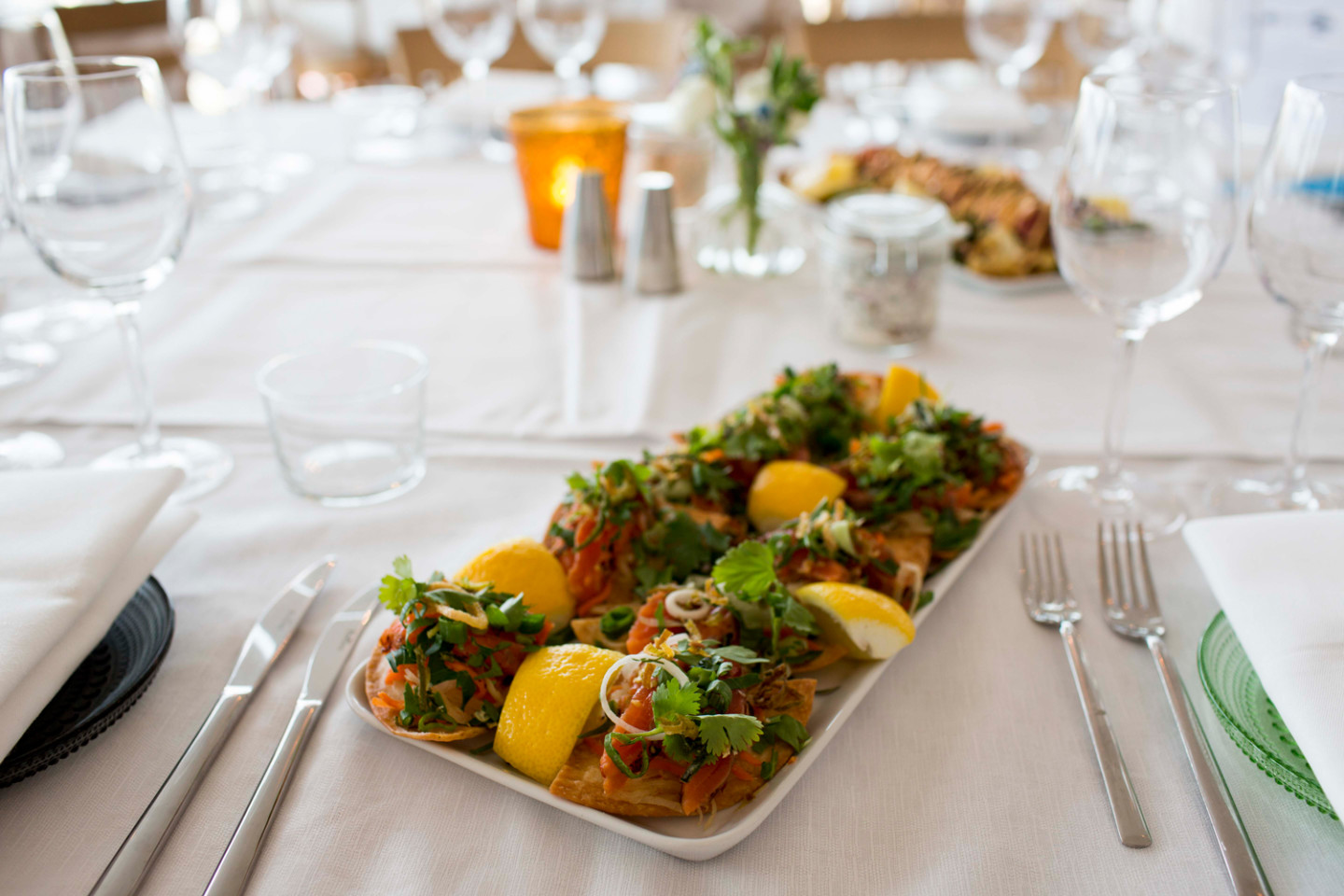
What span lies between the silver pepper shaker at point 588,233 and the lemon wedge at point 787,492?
74 centimetres

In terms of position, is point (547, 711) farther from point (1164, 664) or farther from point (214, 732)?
point (1164, 664)

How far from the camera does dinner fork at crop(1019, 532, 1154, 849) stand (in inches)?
23.2

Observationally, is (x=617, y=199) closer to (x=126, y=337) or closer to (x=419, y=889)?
(x=126, y=337)

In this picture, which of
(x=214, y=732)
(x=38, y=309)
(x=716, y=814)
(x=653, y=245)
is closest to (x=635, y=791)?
(x=716, y=814)

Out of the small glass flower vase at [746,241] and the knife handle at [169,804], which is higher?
the small glass flower vase at [746,241]

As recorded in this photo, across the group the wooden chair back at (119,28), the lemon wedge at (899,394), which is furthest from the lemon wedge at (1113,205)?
the wooden chair back at (119,28)

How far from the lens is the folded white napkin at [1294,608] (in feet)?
1.82

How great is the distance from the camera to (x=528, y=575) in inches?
27.4

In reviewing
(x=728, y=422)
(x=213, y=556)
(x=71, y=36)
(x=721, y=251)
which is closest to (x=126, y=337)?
(x=213, y=556)

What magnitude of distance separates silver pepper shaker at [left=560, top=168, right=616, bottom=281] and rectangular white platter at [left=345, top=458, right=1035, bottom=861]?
904 millimetres

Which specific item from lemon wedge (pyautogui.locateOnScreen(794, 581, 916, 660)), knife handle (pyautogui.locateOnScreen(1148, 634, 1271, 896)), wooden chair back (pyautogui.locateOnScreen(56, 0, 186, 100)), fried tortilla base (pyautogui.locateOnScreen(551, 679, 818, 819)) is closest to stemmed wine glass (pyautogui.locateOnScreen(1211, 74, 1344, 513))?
knife handle (pyautogui.locateOnScreen(1148, 634, 1271, 896))

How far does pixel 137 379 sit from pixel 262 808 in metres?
0.55

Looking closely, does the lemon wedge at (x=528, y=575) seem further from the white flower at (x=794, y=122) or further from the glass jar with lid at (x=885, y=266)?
the white flower at (x=794, y=122)

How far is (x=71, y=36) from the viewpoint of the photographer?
254 cm
